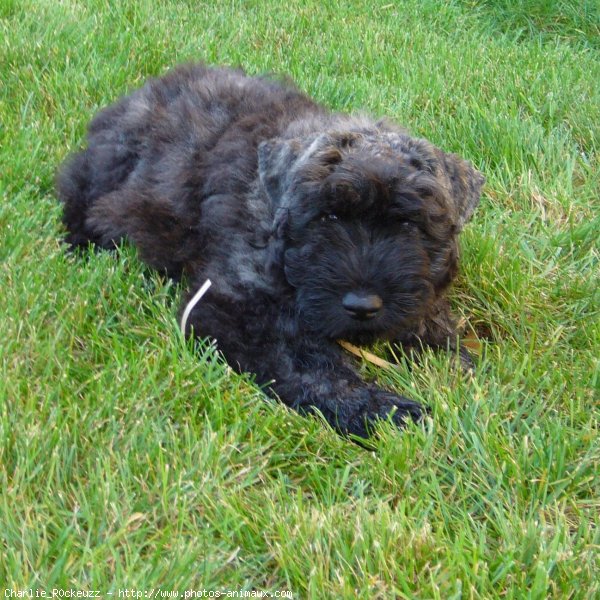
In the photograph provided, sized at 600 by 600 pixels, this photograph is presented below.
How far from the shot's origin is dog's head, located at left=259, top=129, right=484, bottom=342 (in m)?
3.44

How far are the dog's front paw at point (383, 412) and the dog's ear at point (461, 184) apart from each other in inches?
32.8

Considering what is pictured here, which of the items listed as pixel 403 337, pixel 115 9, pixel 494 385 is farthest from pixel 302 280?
pixel 115 9

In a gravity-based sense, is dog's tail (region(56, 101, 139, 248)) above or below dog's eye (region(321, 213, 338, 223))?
below

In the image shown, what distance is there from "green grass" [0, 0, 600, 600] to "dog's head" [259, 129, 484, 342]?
362mm

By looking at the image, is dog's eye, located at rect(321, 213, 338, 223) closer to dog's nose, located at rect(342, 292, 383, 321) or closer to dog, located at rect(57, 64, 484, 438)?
dog, located at rect(57, 64, 484, 438)

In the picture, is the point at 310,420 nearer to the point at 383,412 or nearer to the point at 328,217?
the point at 383,412

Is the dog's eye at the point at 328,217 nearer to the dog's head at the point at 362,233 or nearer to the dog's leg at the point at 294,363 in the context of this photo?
the dog's head at the point at 362,233

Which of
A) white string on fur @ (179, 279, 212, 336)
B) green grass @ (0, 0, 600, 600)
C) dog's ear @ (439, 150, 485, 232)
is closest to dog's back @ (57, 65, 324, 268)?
green grass @ (0, 0, 600, 600)

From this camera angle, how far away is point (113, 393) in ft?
10.2

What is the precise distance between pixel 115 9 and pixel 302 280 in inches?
154

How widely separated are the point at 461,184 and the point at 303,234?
33.2 inches

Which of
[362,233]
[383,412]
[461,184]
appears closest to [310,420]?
[383,412]

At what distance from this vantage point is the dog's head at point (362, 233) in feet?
11.3

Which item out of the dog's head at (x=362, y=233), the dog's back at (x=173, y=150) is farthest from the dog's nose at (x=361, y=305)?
the dog's back at (x=173, y=150)
